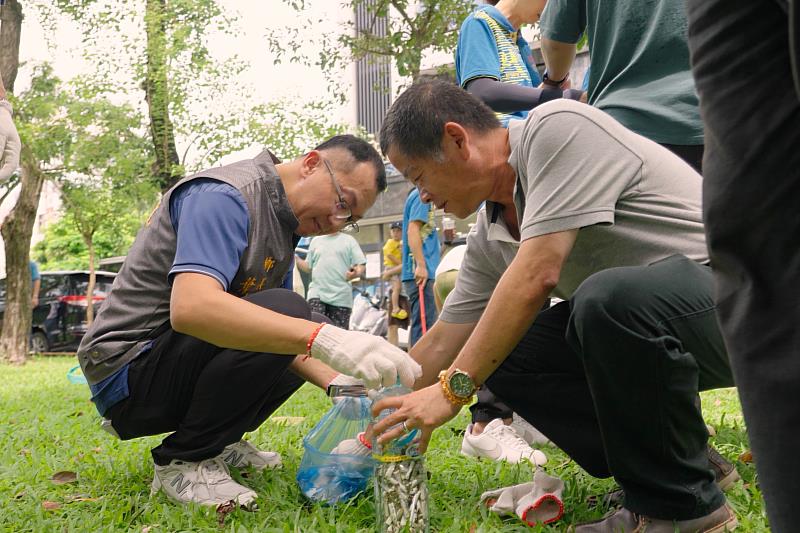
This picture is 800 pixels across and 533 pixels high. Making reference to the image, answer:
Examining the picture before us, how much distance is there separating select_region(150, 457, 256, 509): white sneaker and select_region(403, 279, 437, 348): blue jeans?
3.86 metres

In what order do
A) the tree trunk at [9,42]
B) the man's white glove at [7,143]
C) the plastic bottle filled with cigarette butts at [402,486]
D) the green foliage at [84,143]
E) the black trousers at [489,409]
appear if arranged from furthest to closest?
the green foliage at [84,143], the tree trunk at [9,42], the black trousers at [489,409], the man's white glove at [7,143], the plastic bottle filled with cigarette butts at [402,486]

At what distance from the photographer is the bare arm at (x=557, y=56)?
301cm

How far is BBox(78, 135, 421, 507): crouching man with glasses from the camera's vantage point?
2.53m

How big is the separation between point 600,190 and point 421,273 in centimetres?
431

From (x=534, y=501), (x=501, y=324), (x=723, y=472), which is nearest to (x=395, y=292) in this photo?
(x=723, y=472)

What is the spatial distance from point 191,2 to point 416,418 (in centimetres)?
1352

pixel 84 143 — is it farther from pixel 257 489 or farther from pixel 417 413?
pixel 417 413

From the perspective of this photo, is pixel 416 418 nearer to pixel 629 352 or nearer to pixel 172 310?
pixel 629 352

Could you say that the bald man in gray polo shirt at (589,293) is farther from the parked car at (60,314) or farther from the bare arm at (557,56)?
the parked car at (60,314)

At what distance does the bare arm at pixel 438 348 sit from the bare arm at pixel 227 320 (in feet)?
1.41

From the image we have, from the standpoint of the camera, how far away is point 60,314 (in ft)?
55.3

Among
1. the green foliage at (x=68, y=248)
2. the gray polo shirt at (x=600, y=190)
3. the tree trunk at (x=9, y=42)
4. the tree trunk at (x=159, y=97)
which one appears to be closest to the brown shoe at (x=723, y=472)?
the gray polo shirt at (x=600, y=190)

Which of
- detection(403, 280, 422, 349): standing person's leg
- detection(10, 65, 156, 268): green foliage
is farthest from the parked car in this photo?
detection(403, 280, 422, 349): standing person's leg

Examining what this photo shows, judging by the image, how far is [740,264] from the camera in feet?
3.07
